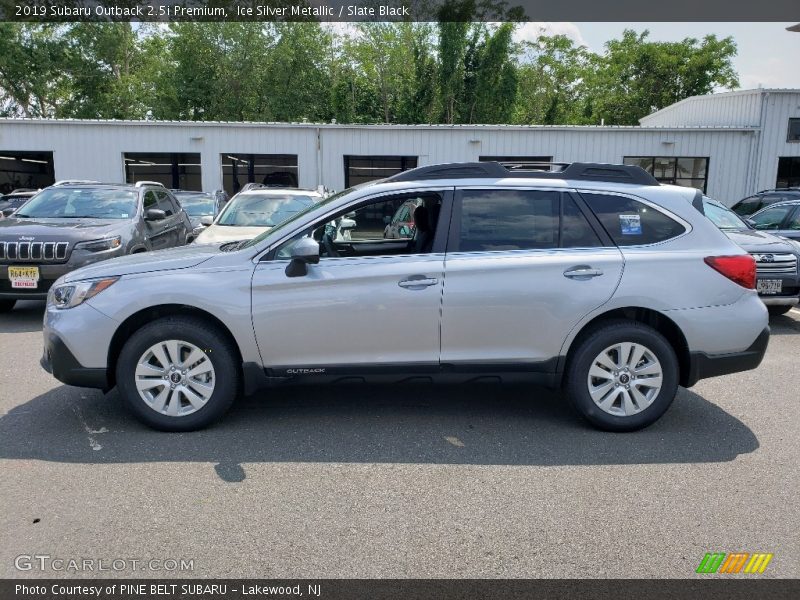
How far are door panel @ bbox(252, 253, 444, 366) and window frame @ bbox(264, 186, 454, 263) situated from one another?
7 centimetres

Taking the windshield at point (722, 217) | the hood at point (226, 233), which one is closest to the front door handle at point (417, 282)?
the hood at point (226, 233)

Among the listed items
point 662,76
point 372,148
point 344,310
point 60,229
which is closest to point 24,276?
point 60,229

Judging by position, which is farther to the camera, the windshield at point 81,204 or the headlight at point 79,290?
the windshield at point 81,204

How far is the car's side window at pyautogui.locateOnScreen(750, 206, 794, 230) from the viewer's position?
10648 millimetres

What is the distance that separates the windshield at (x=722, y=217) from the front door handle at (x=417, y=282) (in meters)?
6.32

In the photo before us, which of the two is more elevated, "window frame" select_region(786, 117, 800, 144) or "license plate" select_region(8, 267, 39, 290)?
"window frame" select_region(786, 117, 800, 144)

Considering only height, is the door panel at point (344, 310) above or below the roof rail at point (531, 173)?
below

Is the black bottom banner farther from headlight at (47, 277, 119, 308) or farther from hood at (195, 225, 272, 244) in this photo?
hood at (195, 225, 272, 244)

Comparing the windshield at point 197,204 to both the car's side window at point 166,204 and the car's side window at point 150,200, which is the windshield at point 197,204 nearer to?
the car's side window at point 166,204

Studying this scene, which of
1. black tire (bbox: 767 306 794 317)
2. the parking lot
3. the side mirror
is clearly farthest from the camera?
black tire (bbox: 767 306 794 317)

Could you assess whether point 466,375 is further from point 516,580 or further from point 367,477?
point 516,580

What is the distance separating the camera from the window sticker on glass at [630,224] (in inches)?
183

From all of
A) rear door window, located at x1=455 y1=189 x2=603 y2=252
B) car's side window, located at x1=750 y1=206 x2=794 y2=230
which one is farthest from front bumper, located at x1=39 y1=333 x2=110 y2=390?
car's side window, located at x1=750 y1=206 x2=794 y2=230

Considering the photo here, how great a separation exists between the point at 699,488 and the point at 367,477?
1.93m
